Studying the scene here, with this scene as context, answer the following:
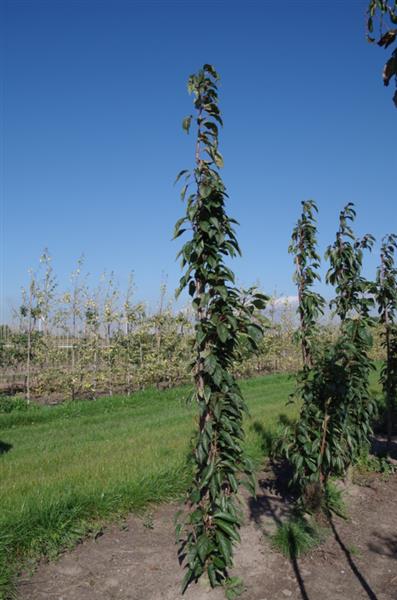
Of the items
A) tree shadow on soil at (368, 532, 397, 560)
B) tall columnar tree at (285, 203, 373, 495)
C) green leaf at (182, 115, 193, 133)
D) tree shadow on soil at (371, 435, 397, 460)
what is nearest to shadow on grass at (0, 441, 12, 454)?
tall columnar tree at (285, 203, 373, 495)

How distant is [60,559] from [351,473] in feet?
13.5

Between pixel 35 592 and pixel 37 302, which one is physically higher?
pixel 37 302

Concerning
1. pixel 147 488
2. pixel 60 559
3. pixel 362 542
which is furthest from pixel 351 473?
pixel 60 559

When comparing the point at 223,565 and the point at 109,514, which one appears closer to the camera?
the point at 223,565

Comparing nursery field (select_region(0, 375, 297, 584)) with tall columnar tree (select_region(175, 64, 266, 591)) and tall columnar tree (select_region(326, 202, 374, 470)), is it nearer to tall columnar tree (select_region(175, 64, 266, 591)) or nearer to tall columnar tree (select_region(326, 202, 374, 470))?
tall columnar tree (select_region(175, 64, 266, 591))

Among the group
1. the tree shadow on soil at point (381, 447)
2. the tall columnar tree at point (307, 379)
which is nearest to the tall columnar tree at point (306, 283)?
the tall columnar tree at point (307, 379)

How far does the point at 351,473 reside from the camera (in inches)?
256

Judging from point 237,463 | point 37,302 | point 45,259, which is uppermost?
point 45,259

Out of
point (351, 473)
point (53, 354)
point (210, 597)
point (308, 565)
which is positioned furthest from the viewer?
point (53, 354)

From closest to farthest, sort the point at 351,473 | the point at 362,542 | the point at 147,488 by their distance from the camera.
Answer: the point at 362,542
the point at 147,488
the point at 351,473

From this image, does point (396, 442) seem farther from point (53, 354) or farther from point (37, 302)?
point (53, 354)

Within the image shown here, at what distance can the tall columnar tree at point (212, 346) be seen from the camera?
3770mm

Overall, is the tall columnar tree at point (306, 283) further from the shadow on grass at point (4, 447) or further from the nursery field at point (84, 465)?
the shadow on grass at point (4, 447)

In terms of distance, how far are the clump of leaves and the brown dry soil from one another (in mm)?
72
